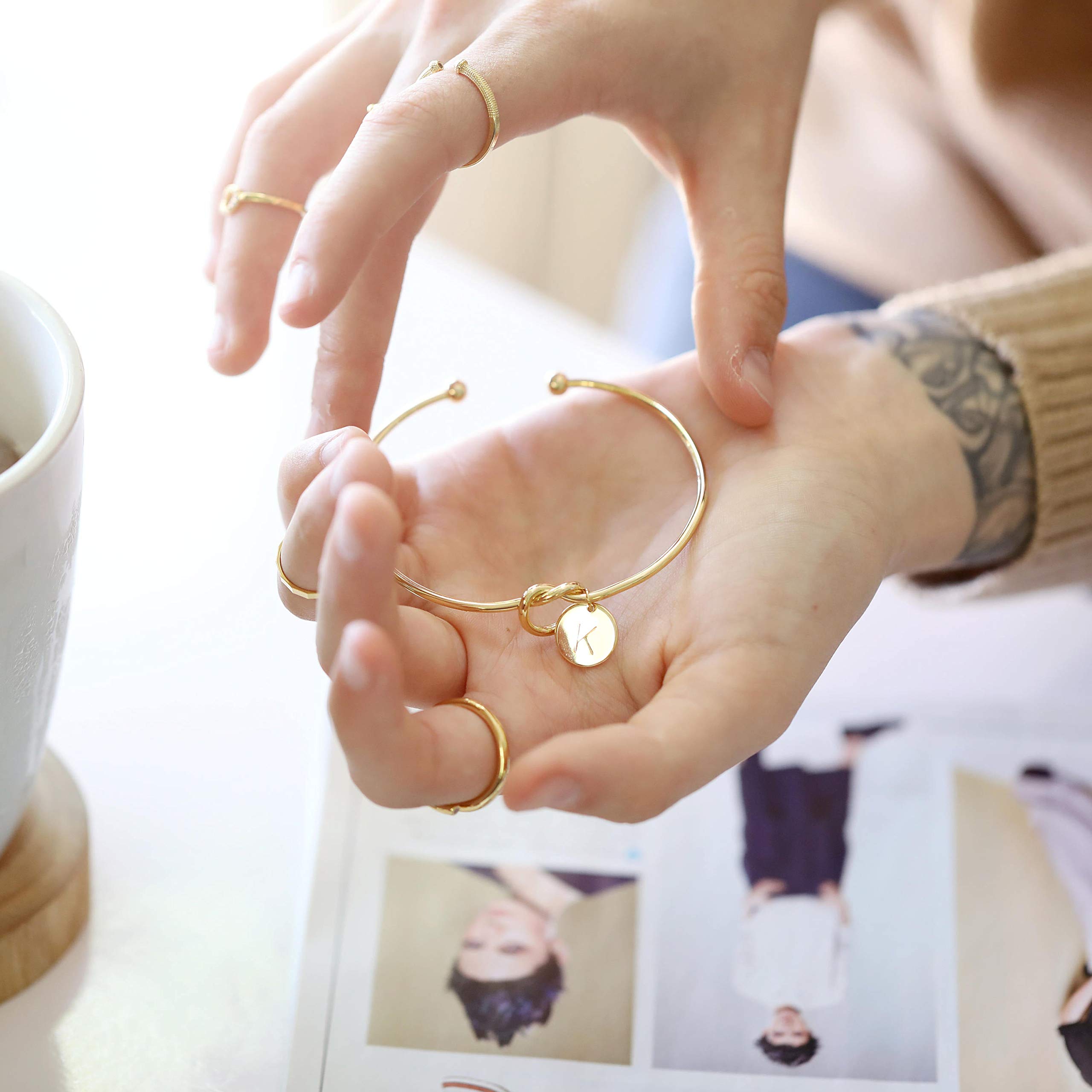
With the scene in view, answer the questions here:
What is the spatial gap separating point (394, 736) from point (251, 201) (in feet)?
1.36

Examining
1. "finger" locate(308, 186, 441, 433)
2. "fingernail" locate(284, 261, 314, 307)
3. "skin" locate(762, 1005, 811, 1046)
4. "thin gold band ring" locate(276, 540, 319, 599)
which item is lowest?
"skin" locate(762, 1005, 811, 1046)

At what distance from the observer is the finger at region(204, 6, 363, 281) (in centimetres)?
77

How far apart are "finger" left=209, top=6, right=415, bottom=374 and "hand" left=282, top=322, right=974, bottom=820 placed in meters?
0.15

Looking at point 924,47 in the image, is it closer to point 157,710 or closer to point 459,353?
point 459,353

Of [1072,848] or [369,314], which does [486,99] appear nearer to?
[369,314]

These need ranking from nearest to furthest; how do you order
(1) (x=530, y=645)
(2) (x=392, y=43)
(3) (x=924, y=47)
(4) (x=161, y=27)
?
(1) (x=530, y=645) < (2) (x=392, y=43) < (3) (x=924, y=47) < (4) (x=161, y=27)

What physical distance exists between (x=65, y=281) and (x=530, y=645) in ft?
2.41

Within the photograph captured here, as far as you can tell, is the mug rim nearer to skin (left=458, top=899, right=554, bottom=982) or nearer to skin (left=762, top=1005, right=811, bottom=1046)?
skin (left=458, top=899, right=554, bottom=982)

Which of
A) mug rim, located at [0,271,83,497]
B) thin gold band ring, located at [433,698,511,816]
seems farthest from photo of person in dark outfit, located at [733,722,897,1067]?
mug rim, located at [0,271,83,497]

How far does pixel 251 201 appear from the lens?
717mm

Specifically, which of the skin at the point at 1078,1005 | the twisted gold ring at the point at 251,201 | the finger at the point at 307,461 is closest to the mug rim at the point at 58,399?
the finger at the point at 307,461

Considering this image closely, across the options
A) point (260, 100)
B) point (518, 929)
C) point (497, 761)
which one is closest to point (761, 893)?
point (518, 929)

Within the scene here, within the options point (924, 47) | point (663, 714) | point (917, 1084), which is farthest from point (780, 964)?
point (924, 47)

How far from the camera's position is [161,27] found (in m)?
1.62
